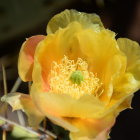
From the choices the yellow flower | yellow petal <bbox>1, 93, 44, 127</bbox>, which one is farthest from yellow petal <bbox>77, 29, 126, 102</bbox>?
yellow petal <bbox>1, 93, 44, 127</bbox>

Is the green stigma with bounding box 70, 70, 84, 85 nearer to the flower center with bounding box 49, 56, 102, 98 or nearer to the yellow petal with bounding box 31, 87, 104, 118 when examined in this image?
the flower center with bounding box 49, 56, 102, 98

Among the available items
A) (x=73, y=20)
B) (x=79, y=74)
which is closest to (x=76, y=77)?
(x=79, y=74)

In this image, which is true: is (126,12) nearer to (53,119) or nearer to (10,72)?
(10,72)

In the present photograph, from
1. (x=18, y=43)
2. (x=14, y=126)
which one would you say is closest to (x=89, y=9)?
(x=18, y=43)

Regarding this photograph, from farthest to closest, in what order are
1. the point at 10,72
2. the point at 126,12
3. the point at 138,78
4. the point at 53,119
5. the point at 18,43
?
the point at 126,12
the point at 18,43
the point at 10,72
the point at 138,78
the point at 53,119

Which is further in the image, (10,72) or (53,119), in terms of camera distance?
(10,72)

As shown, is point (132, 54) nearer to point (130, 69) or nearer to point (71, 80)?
point (130, 69)

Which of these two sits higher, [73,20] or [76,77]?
[73,20]
